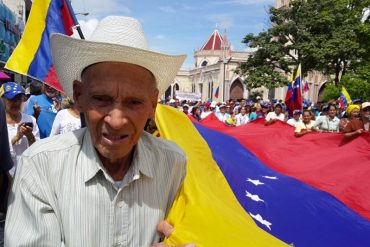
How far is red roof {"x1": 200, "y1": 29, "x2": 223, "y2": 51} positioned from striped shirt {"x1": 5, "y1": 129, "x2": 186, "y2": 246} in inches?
3889

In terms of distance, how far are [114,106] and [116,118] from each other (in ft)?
0.16

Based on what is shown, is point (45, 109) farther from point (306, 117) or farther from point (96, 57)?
point (306, 117)

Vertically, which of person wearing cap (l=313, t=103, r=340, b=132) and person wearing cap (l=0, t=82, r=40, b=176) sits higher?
person wearing cap (l=0, t=82, r=40, b=176)

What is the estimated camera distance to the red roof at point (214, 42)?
98787 mm

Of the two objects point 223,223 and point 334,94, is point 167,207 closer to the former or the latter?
point 223,223

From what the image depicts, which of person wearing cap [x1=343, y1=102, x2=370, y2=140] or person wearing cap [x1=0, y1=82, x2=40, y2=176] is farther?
person wearing cap [x1=343, y1=102, x2=370, y2=140]

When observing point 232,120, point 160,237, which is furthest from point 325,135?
point 232,120

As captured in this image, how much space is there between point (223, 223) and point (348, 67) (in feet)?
97.9

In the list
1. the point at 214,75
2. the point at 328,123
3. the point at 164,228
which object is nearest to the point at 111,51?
the point at 164,228

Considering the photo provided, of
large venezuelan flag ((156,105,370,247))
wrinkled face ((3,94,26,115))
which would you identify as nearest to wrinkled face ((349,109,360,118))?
large venezuelan flag ((156,105,370,247))

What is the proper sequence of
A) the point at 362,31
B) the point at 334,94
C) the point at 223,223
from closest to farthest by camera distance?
the point at 223,223 → the point at 362,31 → the point at 334,94

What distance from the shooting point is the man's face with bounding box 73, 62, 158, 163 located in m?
1.54

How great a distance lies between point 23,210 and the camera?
1481mm

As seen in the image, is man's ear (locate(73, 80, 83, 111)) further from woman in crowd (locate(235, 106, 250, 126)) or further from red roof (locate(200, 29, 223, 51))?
red roof (locate(200, 29, 223, 51))
